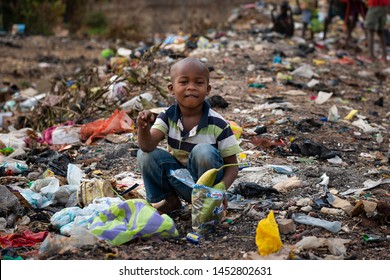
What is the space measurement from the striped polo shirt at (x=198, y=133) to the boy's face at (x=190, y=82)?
0.36ft

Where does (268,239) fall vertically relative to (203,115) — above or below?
below

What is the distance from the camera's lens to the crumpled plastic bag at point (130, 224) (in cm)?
315

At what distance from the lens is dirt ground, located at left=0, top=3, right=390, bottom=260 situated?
3172mm

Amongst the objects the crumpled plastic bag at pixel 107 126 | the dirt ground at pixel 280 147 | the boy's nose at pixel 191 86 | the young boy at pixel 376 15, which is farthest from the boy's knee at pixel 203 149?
the young boy at pixel 376 15

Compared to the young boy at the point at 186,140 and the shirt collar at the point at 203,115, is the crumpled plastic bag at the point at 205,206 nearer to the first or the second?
the young boy at the point at 186,140

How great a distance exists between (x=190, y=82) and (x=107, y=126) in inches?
94.5

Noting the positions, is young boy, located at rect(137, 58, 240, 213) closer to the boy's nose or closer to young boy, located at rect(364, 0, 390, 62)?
the boy's nose

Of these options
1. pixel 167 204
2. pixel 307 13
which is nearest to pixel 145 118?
pixel 167 204

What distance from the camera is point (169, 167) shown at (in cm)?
347

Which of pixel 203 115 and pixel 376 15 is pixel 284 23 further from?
pixel 203 115

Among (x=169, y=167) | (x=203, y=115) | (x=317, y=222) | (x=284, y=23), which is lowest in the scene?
(x=284, y=23)
